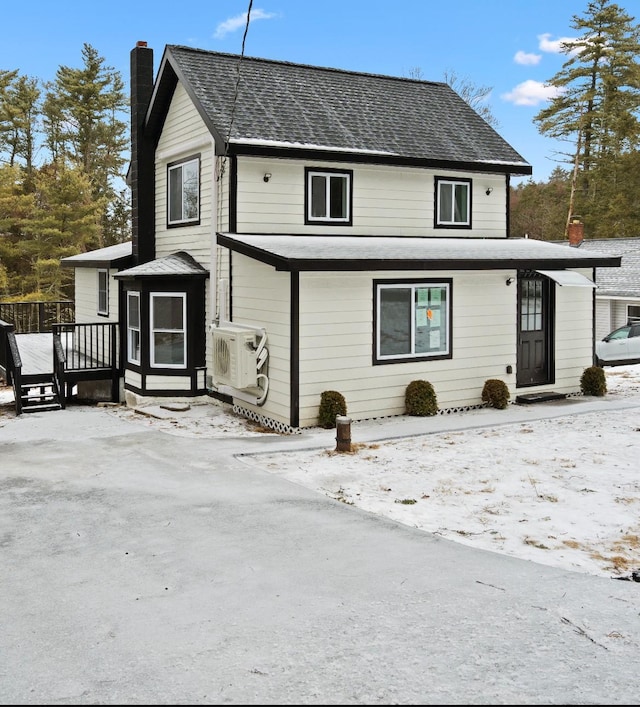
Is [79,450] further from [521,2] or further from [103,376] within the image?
[521,2]

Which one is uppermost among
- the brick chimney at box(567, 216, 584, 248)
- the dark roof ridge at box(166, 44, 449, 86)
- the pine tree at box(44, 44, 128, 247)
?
the pine tree at box(44, 44, 128, 247)

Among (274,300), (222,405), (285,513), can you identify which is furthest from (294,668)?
(222,405)

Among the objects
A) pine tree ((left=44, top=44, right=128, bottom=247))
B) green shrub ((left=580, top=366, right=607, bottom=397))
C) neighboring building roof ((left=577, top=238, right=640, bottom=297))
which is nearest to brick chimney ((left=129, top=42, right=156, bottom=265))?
green shrub ((left=580, top=366, right=607, bottom=397))

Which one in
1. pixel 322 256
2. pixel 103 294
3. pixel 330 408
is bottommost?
pixel 330 408

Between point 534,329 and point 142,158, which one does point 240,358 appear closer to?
point 534,329

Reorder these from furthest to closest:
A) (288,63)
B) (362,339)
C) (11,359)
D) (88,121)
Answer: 1. (88,121)
2. (288,63)
3. (11,359)
4. (362,339)

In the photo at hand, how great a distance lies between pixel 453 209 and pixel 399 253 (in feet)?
13.2

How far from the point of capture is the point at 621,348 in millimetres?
22938

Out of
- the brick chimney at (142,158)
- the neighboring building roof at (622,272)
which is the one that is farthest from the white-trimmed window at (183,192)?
the neighboring building roof at (622,272)

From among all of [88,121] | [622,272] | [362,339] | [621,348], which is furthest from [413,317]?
[88,121]

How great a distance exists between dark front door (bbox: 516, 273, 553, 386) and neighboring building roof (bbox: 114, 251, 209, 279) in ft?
21.3

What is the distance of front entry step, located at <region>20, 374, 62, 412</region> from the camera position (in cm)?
1596

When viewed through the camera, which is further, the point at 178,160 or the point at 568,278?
the point at 178,160

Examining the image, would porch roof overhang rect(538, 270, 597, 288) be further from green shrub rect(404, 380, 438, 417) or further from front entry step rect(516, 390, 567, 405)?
green shrub rect(404, 380, 438, 417)
